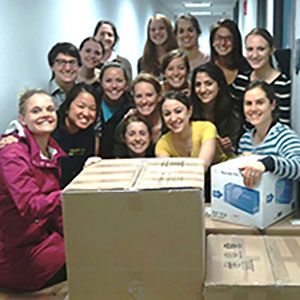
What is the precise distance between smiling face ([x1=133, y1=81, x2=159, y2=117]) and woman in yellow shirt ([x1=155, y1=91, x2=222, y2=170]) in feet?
0.86

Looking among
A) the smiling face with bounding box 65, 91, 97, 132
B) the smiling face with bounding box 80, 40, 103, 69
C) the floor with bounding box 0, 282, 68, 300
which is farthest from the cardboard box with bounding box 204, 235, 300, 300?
the smiling face with bounding box 80, 40, 103, 69

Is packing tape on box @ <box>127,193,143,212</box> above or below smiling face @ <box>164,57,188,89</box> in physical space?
below

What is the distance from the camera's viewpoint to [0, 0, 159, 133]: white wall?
10.0 ft

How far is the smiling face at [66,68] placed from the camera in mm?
3318

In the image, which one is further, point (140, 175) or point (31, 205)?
point (31, 205)

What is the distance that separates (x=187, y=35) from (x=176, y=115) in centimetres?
115

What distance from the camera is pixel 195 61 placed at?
3.62 metres

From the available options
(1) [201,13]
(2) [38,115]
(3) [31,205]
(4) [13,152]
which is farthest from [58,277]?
(1) [201,13]

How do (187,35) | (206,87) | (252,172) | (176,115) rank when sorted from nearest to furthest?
(252,172) < (176,115) < (206,87) < (187,35)

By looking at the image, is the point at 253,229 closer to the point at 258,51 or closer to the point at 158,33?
the point at 258,51

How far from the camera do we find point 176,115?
8.65 ft

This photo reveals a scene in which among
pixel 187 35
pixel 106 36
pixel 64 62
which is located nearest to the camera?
pixel 64 62

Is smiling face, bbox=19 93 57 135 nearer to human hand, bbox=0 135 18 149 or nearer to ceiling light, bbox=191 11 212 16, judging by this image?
human hand, bbox=0 135 18 149

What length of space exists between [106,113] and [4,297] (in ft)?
4.31
